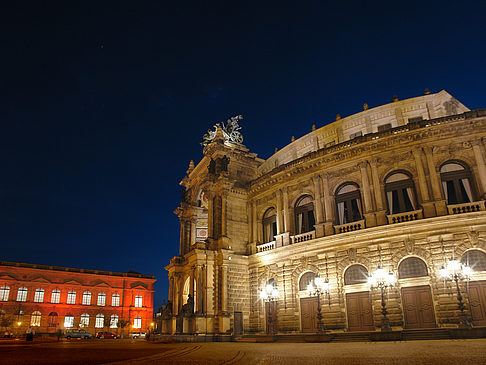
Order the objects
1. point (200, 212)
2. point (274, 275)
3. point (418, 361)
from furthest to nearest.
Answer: point (200, 212)
point (274, 275)
point (418, 361)

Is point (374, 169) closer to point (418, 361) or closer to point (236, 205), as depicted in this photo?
point (236, 205)

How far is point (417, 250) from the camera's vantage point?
71.5 ft

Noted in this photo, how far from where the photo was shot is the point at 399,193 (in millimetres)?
24281

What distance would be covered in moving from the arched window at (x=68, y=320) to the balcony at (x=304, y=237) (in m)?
44.6

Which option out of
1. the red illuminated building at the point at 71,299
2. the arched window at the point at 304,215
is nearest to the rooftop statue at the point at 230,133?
the arched window at the point at 304,215

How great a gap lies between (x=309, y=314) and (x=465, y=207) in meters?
11.7

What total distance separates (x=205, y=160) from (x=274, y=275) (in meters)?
13.3

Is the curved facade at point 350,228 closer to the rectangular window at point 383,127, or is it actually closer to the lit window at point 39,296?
the rectangular window at point 383,127

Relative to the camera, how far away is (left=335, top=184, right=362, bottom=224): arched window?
1018 inches

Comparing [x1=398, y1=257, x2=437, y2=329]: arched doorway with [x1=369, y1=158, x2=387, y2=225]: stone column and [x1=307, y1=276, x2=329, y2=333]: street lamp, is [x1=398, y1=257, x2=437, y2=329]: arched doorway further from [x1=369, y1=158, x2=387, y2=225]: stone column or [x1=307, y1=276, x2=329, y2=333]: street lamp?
[x1=307, y1=276, x2=329, y2=333]: street lamp

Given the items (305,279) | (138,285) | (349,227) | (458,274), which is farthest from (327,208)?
(138,285)

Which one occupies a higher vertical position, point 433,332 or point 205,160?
point 205,160

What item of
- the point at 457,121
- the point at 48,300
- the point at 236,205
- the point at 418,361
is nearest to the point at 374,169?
the point at 457,121

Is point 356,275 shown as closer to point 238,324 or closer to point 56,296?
point 238,324
